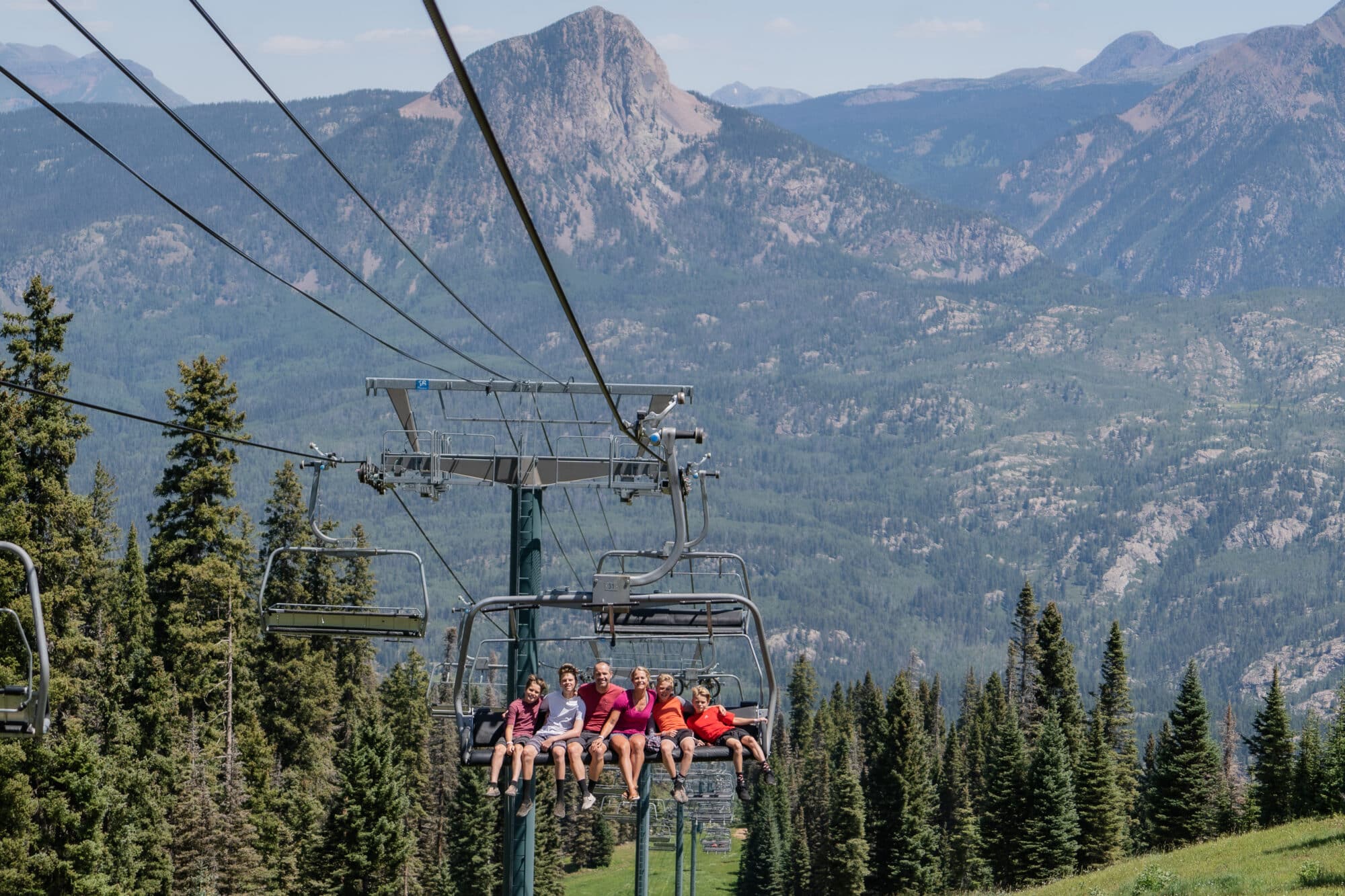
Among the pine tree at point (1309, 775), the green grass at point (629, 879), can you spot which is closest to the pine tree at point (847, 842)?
the pine tree at point (1309, 775)

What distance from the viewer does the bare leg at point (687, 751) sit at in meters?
23.6

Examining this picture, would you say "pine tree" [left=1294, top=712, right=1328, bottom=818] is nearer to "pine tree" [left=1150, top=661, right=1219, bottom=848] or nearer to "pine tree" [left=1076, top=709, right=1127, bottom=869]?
"pine tree" [left=1150, top=661, right=1219, bottom=848]

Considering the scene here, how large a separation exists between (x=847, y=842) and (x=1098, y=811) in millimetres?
16194

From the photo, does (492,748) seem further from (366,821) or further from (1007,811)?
(1007,811)

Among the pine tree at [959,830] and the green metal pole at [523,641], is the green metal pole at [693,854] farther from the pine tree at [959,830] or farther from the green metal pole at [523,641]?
the green metal pole at [523,641]

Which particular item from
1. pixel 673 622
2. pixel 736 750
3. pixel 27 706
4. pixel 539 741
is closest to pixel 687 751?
pixel 736 750

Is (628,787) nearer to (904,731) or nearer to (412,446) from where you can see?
(412,446)

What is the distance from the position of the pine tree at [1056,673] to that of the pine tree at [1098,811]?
14138 millimetres

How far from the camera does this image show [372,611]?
2809cm

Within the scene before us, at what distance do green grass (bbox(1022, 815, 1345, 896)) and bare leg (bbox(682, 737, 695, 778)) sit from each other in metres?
16.3

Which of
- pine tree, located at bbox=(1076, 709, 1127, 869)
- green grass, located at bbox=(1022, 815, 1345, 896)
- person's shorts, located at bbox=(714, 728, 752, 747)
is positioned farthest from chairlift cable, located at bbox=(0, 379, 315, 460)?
pine tree, located at bbox=(1076, 709, 1127, 869)

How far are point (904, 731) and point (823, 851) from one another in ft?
37.8

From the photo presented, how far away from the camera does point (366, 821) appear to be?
66875mm

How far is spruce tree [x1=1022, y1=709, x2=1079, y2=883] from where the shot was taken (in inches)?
3236
